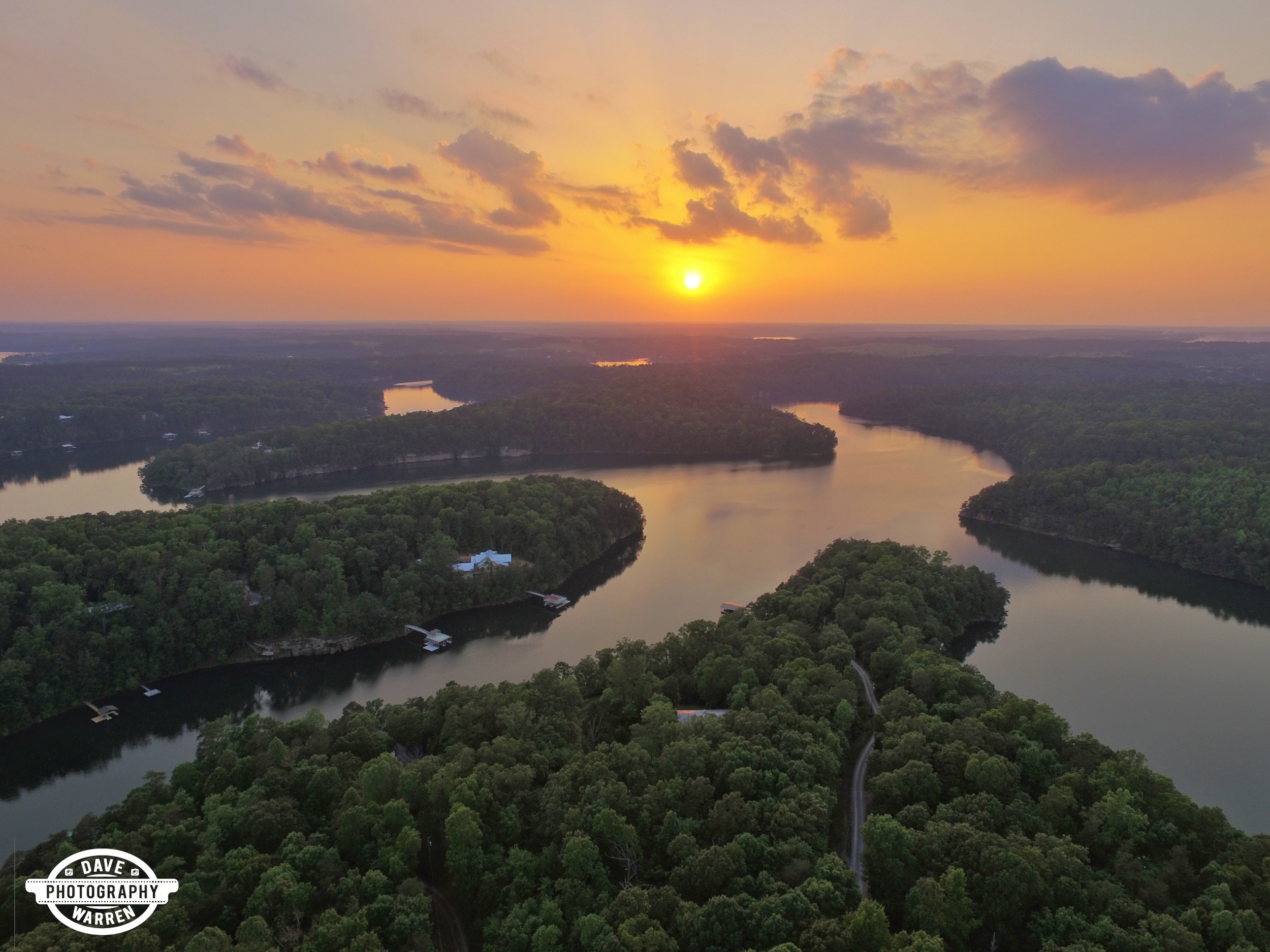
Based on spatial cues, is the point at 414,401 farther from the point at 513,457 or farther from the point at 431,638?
the point at 431,638

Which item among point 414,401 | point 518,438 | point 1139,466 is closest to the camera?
point 1139,466

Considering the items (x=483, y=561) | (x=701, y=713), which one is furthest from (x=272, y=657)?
(x=701, y=713)

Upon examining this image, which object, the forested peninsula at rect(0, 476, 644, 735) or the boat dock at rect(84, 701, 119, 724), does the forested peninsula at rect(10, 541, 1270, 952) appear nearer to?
the boat dock at rect(84, 701, 119, 724)

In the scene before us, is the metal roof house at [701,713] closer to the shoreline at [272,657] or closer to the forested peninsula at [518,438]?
the shoreline at [272,657]

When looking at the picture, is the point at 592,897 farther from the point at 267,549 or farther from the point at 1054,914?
the point at 267,549

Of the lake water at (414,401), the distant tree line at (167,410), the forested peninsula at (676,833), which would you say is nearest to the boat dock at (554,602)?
the forested peninsula at (676,833)

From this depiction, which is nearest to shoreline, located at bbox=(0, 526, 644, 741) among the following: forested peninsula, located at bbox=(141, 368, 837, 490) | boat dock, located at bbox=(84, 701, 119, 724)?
boat dock, located at bbox=(84, 701, 119, 724)

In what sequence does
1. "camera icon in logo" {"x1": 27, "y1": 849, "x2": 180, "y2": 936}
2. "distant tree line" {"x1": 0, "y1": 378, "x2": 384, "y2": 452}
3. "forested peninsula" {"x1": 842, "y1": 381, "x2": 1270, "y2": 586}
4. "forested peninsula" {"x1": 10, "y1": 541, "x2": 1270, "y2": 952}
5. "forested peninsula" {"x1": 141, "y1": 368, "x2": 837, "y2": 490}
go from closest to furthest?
"camera icon in logo" {"x1": 27, "y1": 849, "x2": 180, "y2": 936} < "forested peninsula" {"x1": 10, "y1": 541, "x2": 1270, "y2": 952} < "forested peninsula" {"x1": 842, "y1": 381, "x2": 1270, "y2": 586} < "forested peninsula" {"x1": 141, "y1": 368, "x2": 837, "y2": 490} < "distant tree line" {"x1": 0, "y1": 378, "x2": 384, "y2": 452}
